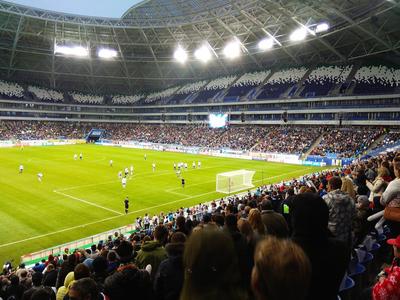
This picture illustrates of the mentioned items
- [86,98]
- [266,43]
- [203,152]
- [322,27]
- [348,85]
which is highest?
[266,43]

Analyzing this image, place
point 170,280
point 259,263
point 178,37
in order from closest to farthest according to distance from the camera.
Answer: point 259,263 → point 170,280 → point 178,37

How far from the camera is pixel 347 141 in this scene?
5694 cm

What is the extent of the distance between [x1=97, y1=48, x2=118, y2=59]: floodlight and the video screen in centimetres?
3106

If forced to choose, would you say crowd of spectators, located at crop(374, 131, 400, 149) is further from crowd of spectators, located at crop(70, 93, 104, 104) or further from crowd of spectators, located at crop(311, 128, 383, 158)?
crowd of spectators, located at crop(70, 93, 104, 104)

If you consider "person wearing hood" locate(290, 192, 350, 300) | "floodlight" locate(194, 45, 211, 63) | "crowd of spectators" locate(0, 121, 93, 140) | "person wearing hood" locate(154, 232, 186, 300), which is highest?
"floodlight" locate(194, 45, 211, 63)

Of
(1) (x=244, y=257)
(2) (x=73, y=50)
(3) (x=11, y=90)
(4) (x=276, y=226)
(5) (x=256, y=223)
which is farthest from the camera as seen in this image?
(3) (x=11, y=90)

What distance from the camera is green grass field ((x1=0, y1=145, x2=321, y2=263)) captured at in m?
22.2

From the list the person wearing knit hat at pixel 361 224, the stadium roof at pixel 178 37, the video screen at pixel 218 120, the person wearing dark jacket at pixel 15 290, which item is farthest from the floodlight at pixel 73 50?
the person wearing knit hat at pixel 361 224

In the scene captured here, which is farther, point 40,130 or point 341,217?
point 40,130

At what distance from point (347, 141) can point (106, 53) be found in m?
62.9

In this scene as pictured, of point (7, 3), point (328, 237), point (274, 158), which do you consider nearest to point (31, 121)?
point (7, 3)

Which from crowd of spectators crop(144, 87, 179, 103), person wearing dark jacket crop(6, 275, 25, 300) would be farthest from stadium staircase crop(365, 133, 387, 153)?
crowd of spectators crop(144, 87, 179, 103)

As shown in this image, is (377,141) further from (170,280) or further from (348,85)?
(170,280)

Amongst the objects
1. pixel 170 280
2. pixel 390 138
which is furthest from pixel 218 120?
pixel 170 280
